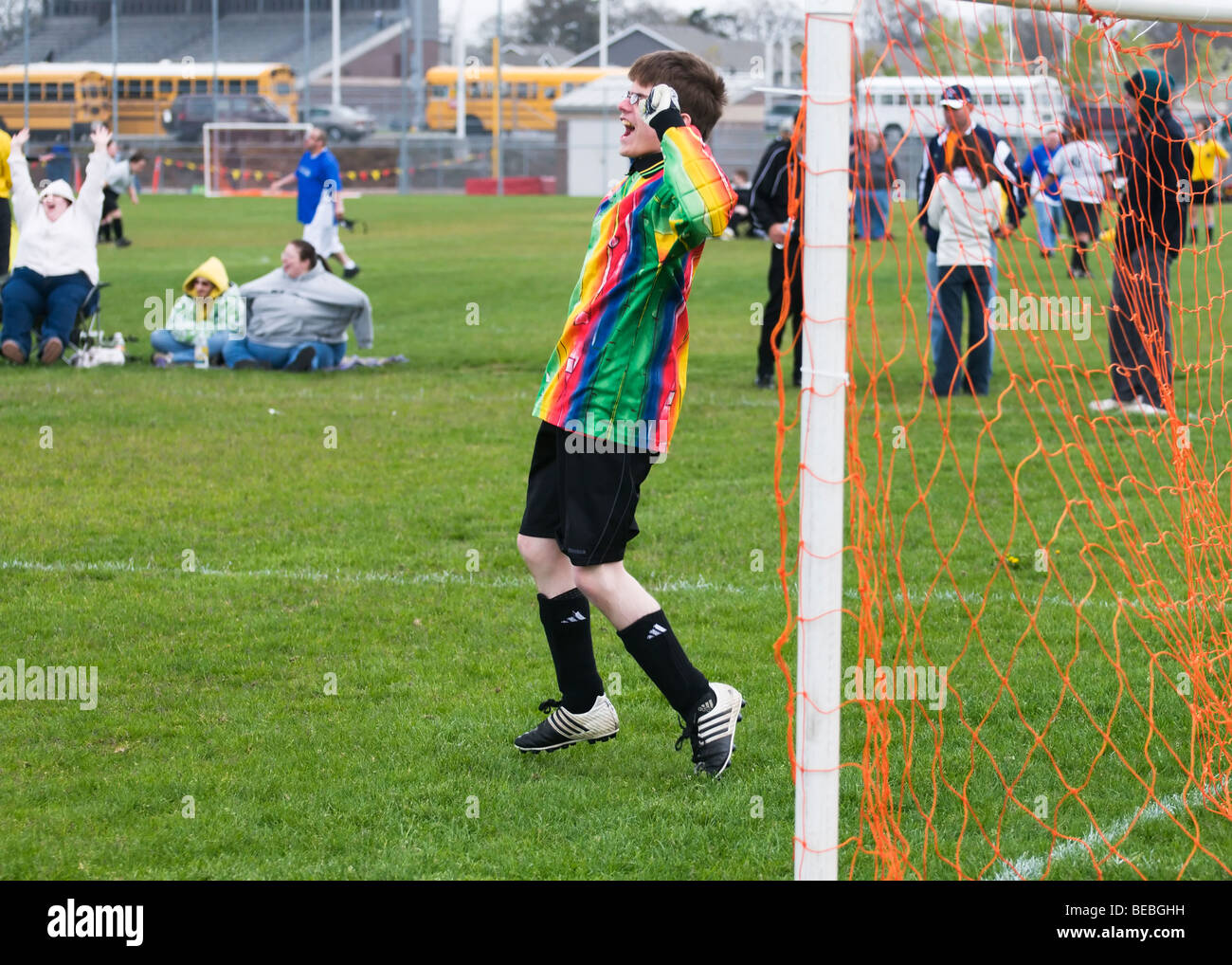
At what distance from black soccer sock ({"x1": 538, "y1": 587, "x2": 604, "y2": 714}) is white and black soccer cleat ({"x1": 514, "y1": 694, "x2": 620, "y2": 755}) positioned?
25mm

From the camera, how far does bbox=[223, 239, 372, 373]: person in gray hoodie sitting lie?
1170cm

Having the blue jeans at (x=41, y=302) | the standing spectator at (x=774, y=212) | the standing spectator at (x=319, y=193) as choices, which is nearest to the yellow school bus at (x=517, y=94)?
the standing spectator at (x=319, y=193)

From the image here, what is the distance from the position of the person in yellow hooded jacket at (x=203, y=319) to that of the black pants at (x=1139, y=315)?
693cm

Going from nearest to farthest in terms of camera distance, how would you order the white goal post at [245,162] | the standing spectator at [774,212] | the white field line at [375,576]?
the white field line at [375,576], the standing spectator at [774,212], the white goal post at [245,162]

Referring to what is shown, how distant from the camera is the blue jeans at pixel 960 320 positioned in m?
10.1

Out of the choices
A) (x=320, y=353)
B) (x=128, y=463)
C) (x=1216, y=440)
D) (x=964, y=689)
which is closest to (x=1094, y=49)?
(x=964, y=689)

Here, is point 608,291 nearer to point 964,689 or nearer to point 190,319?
point 964,689

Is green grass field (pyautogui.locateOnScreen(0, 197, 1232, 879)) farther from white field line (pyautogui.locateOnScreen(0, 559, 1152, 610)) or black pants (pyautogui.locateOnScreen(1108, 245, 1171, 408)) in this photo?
black pants (pyautogui.locateOnScreen(1108, 245, 1171, 408))

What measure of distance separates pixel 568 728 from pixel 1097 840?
152 centimetres

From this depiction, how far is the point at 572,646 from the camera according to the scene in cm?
425

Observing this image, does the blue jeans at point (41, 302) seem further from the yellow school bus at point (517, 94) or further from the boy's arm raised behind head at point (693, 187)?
the yellow school bus at point (517, 94)

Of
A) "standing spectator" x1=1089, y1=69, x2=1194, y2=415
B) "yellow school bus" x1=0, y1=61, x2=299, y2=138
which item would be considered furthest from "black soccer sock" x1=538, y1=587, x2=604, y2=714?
"yellow school bus" x1=0, y1=61, x2=299, y2=138

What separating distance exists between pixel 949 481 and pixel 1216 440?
226 cm

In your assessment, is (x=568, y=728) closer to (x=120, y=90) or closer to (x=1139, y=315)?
(x=1139, y=315)
